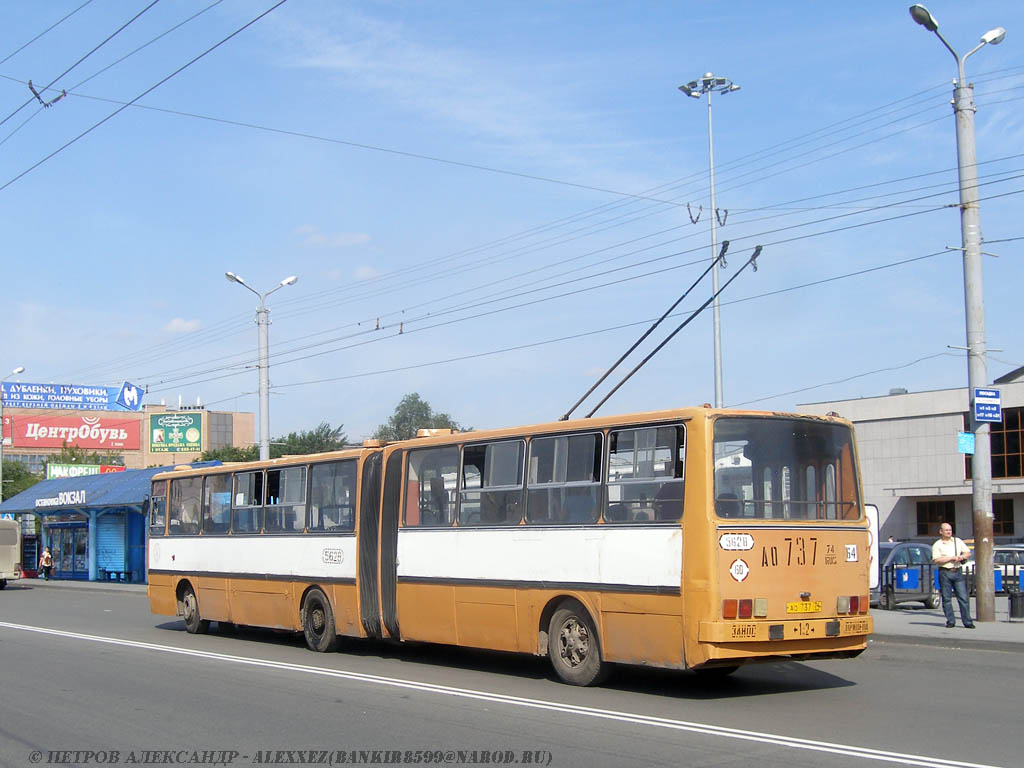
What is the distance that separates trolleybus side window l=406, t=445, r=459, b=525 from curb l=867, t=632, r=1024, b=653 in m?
6.77

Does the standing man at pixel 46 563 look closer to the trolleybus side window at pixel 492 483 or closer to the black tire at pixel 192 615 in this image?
the black tire at pixel 192 615

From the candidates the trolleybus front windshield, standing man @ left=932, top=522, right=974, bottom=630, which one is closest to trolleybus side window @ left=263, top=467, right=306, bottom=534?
the trolleybus front windshield

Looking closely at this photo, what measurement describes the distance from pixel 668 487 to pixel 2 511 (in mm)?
44810

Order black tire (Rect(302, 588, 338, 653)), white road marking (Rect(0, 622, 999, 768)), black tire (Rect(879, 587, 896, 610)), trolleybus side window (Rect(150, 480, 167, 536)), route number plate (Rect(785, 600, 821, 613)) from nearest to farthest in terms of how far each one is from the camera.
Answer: white road marking (Rect(0, 622, 999, 768)) → route number plate (Rect(785, 600, 821, 613)) → black tire (Rect(302, 588, 338, 653)) → trolleybus side window (Rect(150, 480, 167, 536)) → black tire (Rect(879, 587, 896, 610))

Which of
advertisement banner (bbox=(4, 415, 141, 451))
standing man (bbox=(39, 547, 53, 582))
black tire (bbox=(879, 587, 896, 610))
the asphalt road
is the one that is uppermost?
advertisement banner (bbox=(4, 415, 141, 451))

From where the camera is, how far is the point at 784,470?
11.3 m

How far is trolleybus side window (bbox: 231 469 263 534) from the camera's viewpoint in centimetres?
1778

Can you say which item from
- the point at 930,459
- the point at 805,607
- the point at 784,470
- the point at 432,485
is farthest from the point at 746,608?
the point at 930,459

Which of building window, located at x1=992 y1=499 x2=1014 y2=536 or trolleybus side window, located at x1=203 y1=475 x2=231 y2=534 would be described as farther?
building window, located at x1=992 y1=499 x2=1014 y2=536

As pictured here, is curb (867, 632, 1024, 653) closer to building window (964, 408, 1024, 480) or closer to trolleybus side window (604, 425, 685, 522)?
trolleybus side window (604, 425, 685, 522)

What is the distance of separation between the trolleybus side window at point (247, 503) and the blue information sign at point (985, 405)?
447 inches

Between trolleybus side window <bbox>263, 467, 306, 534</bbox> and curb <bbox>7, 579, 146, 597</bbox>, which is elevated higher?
trolleybus side window <bbox>263, 467, 306, 534</bbox>

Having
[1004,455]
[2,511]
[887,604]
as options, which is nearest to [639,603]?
[887,604]

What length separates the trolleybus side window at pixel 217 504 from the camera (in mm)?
18625
